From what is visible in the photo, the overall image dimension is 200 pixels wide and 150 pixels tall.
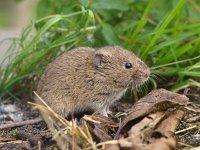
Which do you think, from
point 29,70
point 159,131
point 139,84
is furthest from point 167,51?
point 159,131

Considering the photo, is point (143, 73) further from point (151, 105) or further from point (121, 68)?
point (151, 105)

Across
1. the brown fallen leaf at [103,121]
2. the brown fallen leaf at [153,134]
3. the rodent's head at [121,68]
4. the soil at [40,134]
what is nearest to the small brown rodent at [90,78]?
the rodent's head at [121,68]

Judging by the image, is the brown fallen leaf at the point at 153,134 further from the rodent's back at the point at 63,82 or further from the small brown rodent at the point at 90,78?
the rodent's back at the point at 63,82

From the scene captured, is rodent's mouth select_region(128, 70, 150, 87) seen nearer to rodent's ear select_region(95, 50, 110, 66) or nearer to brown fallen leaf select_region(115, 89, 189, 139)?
rodent's ear select_region(95, 50, 110, 66)

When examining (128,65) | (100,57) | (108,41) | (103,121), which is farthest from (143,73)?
(103,121)

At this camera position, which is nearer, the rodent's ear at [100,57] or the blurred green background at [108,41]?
the rodent's ear at [100,57]

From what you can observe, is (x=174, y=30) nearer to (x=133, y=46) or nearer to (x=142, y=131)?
(x=133, y=46)

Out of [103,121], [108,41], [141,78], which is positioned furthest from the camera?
[108,41]

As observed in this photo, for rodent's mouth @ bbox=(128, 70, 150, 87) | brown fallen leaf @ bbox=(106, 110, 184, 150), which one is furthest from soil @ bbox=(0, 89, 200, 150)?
rodent's mouth @ bbox=(128, 70, 150, 87)
